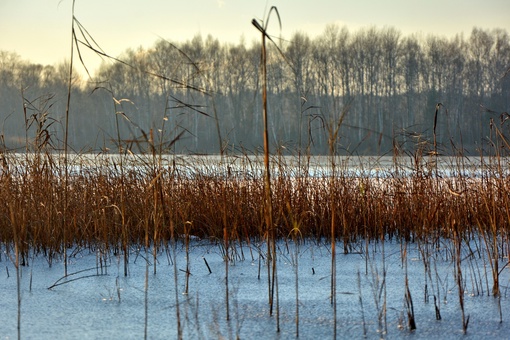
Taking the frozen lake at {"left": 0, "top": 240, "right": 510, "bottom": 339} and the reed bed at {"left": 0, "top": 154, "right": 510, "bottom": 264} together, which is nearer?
the frozen lake at {"left": 0, "top": 240, "right": 510, "bottom": 339}

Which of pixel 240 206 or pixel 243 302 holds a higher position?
pixel 240 206

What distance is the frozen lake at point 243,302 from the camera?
1.99 meters

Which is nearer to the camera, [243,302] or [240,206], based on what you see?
[243,302]

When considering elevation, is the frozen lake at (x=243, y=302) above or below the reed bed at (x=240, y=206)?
below

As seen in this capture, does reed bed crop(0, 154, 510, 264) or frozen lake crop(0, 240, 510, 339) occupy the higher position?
reed bed crop(0, 154, 510, 264)

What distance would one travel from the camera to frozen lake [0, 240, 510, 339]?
199cm

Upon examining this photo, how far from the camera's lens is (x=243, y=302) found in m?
2.37

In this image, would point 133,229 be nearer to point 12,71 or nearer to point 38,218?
point 38,218

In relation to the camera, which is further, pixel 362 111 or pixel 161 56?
pixel 161 56

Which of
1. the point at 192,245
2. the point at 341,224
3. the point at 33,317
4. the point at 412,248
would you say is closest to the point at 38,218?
the point at 192,245

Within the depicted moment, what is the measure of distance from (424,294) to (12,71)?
47619 millimetres

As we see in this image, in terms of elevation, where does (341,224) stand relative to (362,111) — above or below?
below

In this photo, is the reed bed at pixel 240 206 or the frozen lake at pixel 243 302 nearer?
the frozen lake at pixel 243 302

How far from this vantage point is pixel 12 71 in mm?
44781
